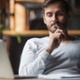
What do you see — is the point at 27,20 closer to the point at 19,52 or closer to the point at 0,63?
the point at 19,52

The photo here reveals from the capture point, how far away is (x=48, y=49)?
1.42 metres

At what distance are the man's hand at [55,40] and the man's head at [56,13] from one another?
3 centimetres

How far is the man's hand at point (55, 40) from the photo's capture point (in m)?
1.42

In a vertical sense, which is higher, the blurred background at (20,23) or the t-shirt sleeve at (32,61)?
the blurred background at (20,23)

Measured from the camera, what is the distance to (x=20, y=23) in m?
1.55

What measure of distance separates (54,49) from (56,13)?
243 mm

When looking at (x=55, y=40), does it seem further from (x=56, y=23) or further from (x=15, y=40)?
(x=15, y=40)

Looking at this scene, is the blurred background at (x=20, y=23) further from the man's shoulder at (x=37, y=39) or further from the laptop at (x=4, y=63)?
the laptop at (x=4, y=63)

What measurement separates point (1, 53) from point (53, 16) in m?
0.43

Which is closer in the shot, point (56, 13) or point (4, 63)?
point (4, 63)

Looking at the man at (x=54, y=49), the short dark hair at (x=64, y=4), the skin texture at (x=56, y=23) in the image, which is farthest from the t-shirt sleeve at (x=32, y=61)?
the short dark hair at (x=64, y=4)

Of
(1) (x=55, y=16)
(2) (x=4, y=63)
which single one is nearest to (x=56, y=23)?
(1) (x=55, y=16)

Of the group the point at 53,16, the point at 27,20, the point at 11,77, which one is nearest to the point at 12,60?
the point at 11,77

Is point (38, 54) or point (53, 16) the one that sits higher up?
point (53, 16)
